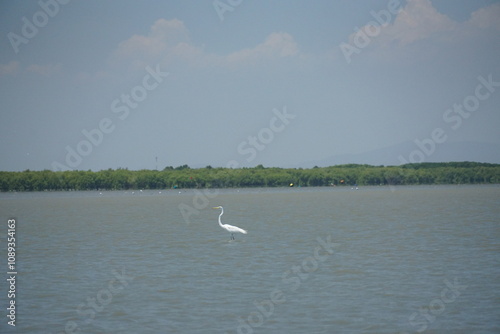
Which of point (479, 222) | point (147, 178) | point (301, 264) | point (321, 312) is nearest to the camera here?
point (321, 312)

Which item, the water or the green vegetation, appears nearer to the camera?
the water

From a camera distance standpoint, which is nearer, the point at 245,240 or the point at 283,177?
the point at 245,240

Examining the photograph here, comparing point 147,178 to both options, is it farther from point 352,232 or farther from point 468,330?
point 468,330

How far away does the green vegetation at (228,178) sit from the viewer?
133625 mm

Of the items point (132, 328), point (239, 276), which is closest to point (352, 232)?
point (239, 276)

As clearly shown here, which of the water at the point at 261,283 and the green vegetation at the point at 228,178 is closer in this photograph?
the water at the point at 261,283

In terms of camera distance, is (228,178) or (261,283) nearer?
(261,283)

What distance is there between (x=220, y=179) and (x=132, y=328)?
14159cm

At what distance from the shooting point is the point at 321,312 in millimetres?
12438

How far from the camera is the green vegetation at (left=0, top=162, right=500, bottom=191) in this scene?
134m

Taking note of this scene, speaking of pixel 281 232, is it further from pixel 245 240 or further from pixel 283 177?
pixel 283 177

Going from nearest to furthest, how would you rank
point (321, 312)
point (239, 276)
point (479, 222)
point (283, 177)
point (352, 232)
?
1. point (321, 312)
2. point (239, 276)
3. point (352, 232)
4. point (479, 222)
5. point (283, 177)

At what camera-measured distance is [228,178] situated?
6058 inches

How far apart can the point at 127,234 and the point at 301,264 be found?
1281 centimetres
